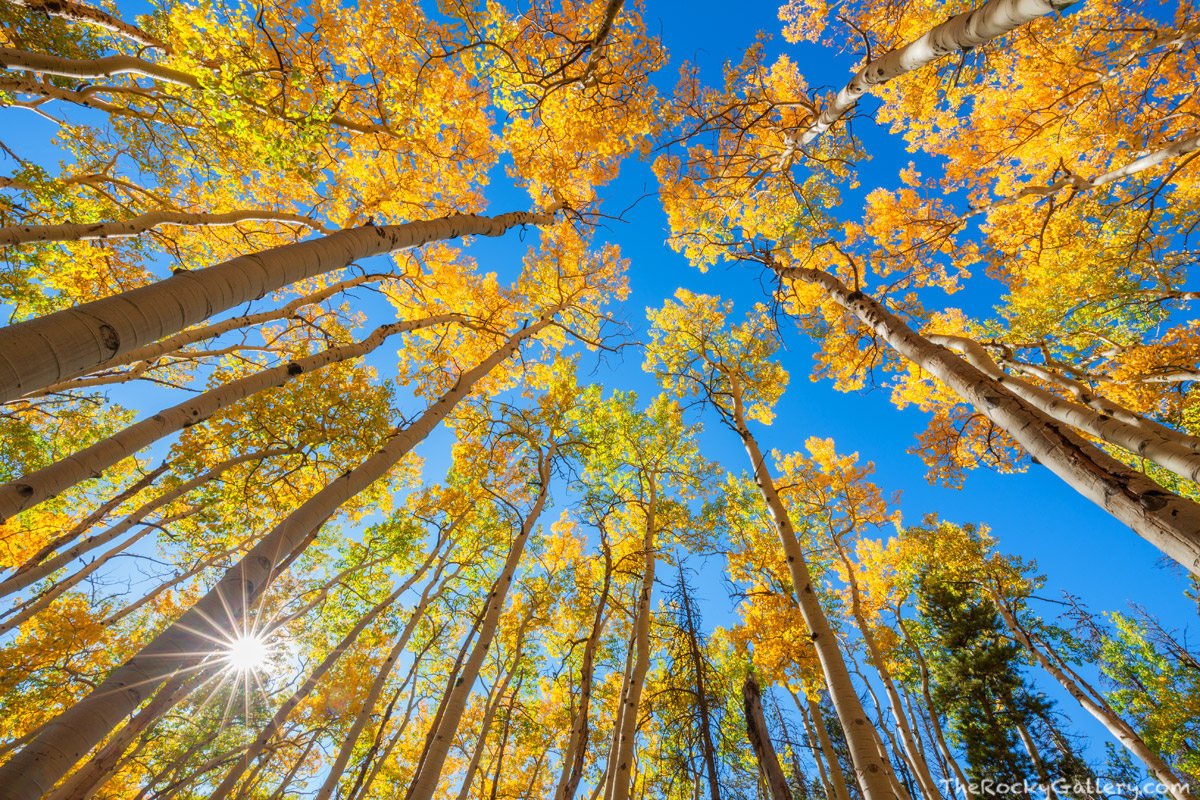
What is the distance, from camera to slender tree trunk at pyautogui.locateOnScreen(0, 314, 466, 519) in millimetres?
3250

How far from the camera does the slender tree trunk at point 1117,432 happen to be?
2273 mm

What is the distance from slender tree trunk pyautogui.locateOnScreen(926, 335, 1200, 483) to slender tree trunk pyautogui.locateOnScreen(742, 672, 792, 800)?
15.4 feet

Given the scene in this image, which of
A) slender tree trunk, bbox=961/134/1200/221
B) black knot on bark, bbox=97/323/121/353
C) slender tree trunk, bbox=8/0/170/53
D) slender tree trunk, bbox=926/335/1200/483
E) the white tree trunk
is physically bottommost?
black knot on bark, bbox=97/323/121/353

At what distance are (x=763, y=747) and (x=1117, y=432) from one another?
4990 millimetres

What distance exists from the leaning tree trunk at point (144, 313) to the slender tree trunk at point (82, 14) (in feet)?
15.0

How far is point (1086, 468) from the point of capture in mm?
1848

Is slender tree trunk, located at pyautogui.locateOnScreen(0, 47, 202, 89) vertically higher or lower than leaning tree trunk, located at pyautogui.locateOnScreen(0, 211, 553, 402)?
higher

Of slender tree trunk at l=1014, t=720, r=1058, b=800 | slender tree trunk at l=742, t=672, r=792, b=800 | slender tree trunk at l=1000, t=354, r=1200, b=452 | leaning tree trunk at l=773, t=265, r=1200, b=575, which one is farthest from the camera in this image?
slender tree trunk at l=1014, t=720, r=1058, b=800

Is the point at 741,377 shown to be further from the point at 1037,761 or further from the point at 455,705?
the point at 1037,761

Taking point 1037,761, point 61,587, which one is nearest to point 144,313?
point 61,587

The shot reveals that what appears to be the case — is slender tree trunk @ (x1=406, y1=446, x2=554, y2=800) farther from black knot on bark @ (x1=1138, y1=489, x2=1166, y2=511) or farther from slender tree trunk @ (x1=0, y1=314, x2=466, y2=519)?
black knot on bark @ (x1=1138, y1=489, x2=1166, y2=511)

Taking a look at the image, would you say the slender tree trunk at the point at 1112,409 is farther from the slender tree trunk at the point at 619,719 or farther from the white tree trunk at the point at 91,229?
the white tree trunk at the point at 91,229

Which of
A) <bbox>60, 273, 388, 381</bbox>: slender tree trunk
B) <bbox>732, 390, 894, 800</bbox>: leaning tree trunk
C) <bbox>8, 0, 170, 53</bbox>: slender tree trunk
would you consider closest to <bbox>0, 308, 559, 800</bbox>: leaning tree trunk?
<bbox>60, 273, 388, 381</bbox>: slender tree trunk

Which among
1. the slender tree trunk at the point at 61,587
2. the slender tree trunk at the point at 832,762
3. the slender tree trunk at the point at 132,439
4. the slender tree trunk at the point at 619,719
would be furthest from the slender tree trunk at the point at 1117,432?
the slender tree trunk at the point at 61,587
